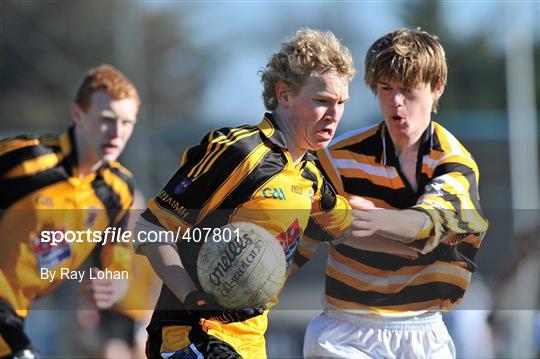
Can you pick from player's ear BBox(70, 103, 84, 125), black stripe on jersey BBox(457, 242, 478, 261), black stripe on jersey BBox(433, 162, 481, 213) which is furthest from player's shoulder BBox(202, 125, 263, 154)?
player's ear BBox(70, 103, 84, 125)

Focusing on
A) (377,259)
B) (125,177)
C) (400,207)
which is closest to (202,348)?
(377,259)

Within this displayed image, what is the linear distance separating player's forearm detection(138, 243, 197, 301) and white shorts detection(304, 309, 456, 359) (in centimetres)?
102

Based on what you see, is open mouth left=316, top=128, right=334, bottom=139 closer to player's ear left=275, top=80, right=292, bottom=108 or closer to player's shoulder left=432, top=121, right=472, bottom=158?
player's ear left=275, top=80, right=292, bottom=108

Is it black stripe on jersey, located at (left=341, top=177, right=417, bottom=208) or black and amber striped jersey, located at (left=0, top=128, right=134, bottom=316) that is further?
black and amber striped jersey, located at (left=0, top=128, right=134, bottom=316)

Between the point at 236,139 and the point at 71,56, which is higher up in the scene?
the point at 236,139

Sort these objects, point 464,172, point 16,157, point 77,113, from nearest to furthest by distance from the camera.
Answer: point 464,172
point 16,157
point 77,113

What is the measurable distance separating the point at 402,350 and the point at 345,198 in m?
0.79

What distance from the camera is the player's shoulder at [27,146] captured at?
6051 millimetres

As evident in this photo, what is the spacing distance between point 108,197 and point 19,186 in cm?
53

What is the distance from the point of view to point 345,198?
5.02m

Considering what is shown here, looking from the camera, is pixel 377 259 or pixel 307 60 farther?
pixel 377 259

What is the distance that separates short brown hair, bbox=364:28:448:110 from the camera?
496 cm

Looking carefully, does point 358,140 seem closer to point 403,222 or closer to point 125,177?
point 403,222

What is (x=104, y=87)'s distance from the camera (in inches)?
249
